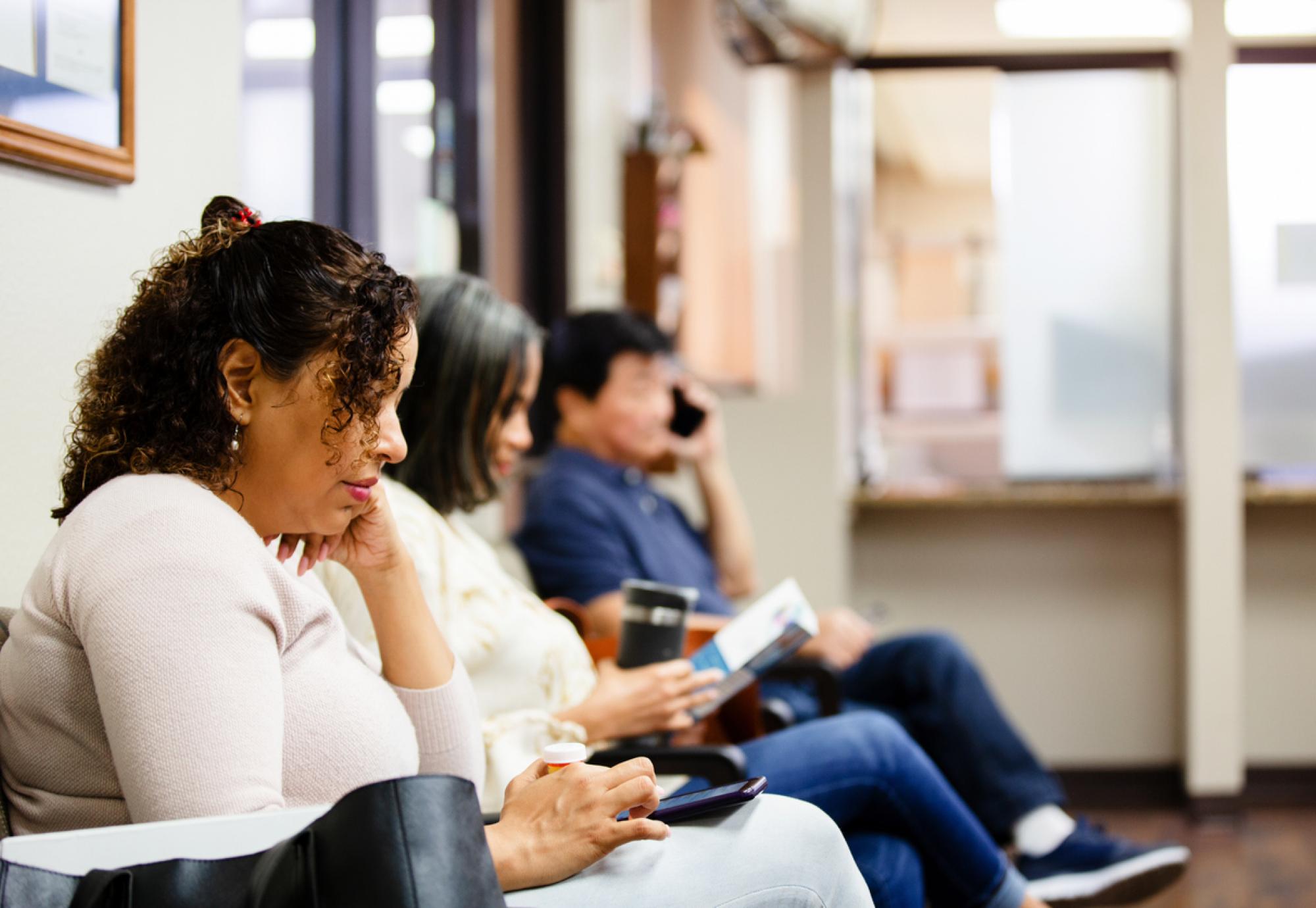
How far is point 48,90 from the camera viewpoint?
1.30m

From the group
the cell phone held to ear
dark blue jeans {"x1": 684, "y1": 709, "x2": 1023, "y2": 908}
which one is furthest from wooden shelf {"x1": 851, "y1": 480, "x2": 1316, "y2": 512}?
the cell phone held to ear

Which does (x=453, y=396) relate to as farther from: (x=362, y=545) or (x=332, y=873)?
(x=332, y=873)

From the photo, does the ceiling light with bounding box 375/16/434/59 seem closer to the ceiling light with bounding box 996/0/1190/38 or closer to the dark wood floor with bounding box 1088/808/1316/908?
the ceiling light with bounding box 996/0/1190/38

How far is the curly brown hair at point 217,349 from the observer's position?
109 cm

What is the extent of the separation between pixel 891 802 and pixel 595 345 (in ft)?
3.90

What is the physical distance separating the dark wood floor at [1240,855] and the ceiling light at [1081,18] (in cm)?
244

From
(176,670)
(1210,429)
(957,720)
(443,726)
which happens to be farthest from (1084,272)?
(176,670)

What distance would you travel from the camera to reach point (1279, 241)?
158 inches

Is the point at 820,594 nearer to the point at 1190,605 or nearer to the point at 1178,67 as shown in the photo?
the point at 1190,605

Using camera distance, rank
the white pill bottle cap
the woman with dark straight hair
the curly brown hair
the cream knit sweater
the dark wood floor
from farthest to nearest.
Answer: the dark wood floor → the woman with dark straight hair → the white pill bottle cap → the curly brown hair → the cream knit sweater

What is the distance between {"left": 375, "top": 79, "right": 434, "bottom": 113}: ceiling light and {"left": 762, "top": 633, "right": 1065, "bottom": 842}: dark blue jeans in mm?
1424

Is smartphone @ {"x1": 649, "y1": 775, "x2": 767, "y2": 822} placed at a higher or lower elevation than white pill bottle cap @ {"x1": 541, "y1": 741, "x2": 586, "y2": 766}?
lower

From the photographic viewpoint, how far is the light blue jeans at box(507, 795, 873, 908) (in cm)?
109

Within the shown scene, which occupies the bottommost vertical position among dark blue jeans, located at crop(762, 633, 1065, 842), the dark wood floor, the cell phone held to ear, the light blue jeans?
the dark wood floor
